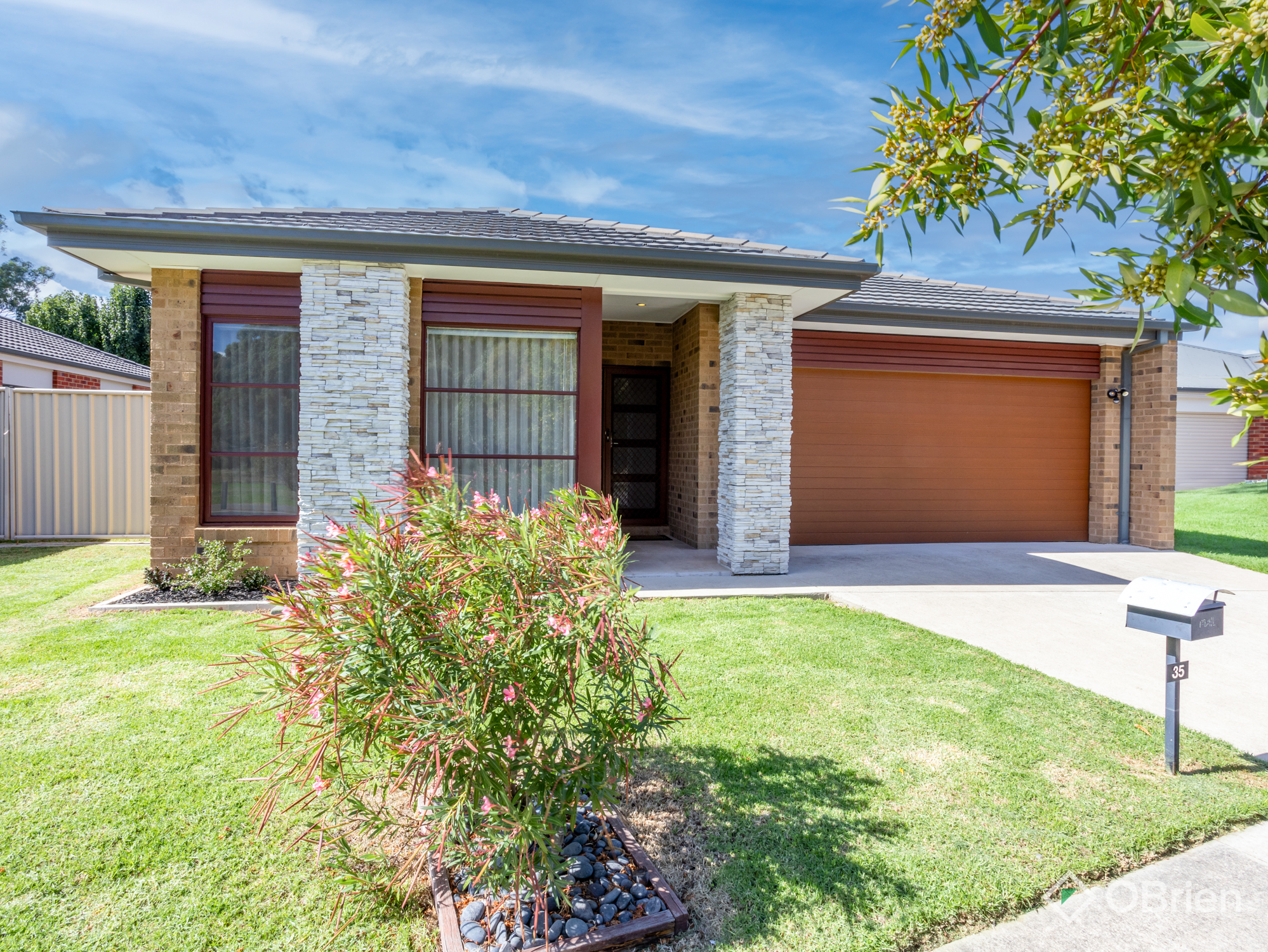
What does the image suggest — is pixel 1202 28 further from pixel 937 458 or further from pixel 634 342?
pixel 937 458

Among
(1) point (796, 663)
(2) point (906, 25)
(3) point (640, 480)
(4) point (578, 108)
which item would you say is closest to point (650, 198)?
(4) point (578, 108)

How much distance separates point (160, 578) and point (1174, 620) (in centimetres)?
800

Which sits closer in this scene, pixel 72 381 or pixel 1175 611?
pixel 1175 611

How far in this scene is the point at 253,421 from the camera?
22.8ft

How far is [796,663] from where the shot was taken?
4574 mm

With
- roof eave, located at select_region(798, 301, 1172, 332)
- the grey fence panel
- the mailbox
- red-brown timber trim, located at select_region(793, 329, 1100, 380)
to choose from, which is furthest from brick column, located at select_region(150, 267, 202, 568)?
the mailbox

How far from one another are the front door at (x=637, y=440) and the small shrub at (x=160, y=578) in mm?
5805

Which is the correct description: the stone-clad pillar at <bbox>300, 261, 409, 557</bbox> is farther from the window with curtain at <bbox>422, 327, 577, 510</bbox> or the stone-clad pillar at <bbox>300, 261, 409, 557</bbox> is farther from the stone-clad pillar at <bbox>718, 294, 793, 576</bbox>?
the stone-clad pillar at <bbox>718, 294, 793, 576</bbox>

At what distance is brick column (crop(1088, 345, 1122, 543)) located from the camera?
404 inches

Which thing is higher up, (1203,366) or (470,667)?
(1203,366)

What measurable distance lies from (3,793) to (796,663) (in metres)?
4.24

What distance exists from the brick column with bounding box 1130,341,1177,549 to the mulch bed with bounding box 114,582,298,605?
38.1 ft

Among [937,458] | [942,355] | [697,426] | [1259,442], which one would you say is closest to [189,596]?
[697,426]

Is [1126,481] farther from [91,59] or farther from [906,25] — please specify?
[91,59]
